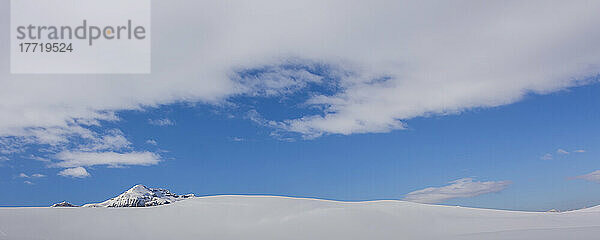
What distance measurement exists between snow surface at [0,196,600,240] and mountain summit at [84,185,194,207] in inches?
35.2

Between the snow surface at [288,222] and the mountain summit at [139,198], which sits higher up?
the mountain summit at [139,198]

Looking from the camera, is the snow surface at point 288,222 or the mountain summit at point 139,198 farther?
the mountain summit at point 139,198

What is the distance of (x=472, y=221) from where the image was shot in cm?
913

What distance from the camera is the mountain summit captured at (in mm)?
11656

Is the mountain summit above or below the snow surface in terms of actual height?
above

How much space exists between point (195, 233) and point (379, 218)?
13.9 feet

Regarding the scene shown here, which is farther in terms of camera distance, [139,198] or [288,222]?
[139,198]

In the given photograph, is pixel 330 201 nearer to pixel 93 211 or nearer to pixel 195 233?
pixel 195 233

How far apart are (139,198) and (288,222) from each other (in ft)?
→ 18.3

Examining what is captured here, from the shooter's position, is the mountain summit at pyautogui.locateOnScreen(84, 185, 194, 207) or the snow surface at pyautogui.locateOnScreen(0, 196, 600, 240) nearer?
the snow surface at pyautogui.locateOnScreen(0, 196, 600, 240)

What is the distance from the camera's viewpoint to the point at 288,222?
28.9ft

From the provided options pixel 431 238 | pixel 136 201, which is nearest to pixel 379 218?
pixel 431 238

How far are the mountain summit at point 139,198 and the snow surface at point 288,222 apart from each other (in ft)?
2.94

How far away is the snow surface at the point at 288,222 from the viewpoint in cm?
793
